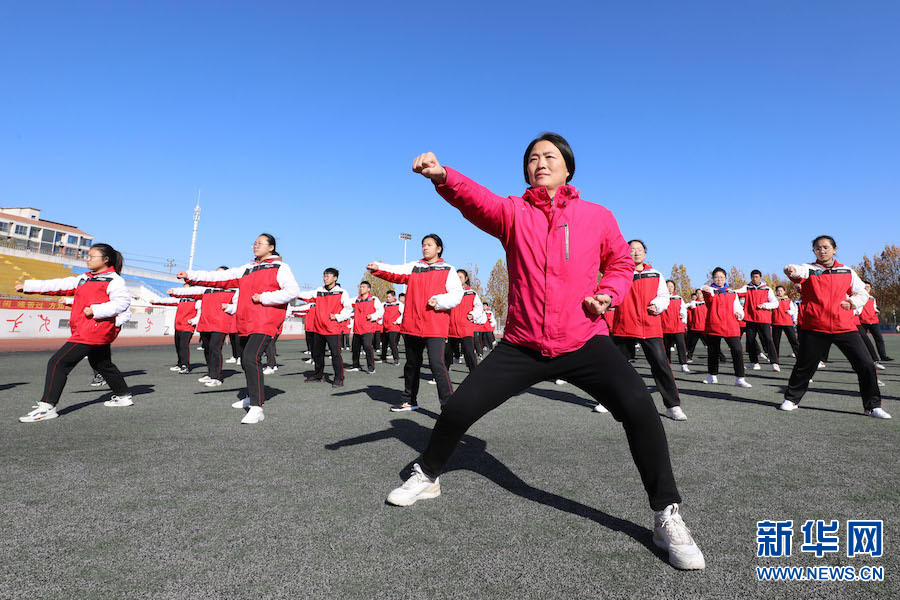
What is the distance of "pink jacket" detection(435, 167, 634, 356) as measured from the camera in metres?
2.39

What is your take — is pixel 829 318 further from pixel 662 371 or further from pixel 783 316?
pixel 783 316

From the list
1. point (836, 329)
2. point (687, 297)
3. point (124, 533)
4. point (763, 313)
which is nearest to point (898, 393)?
point (836, 329)

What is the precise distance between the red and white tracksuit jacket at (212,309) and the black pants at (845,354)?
361 inches

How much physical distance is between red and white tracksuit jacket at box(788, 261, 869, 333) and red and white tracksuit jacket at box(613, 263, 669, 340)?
1.51 meters

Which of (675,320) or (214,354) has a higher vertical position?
(675,320)

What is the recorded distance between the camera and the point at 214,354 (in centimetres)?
857

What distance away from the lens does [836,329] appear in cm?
563

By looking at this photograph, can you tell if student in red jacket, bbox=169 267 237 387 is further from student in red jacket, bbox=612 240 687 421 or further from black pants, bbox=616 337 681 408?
black pants, bbox=616 337 681 408

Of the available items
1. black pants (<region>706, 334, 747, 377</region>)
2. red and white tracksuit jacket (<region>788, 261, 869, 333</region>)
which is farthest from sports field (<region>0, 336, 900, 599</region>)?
black pants (<region>706, 334, 747, 377</region>)

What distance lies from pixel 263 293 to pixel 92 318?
2211 mm

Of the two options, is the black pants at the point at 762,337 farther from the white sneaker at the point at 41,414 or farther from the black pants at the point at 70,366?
the white sneaker at the point at 41,414

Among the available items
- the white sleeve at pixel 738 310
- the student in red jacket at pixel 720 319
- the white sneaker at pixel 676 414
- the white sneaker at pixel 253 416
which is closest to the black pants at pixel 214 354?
the white sneaker at pixel 253 416

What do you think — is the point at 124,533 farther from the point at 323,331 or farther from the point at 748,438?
the point at 323,331

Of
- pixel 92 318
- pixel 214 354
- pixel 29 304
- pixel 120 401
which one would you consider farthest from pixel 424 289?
pixel 29 304
